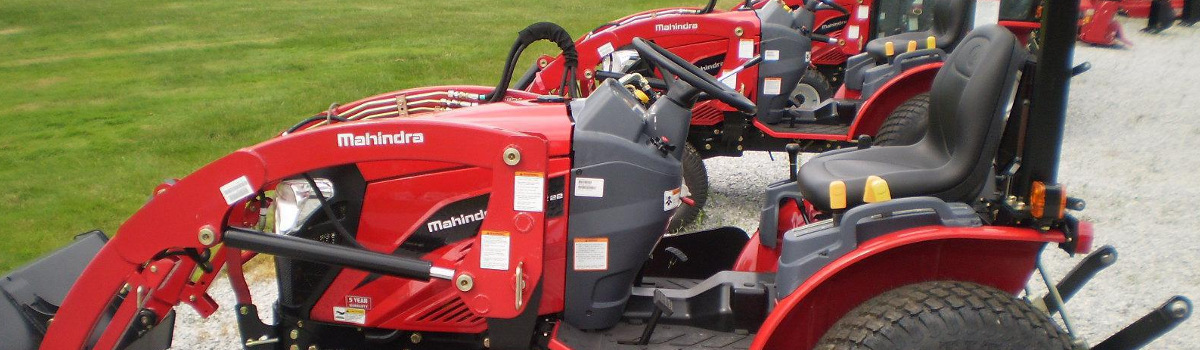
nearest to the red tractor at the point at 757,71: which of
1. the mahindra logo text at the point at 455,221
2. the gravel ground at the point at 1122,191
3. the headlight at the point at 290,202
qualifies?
the gravel ground at the point at 1122,191

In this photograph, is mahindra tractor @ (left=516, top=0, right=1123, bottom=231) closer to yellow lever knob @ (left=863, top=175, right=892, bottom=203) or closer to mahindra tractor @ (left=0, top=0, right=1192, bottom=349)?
mahindra tractor @ (left=0, top=0, right=1192, bottom=349)

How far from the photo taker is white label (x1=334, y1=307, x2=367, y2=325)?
2641 millimetres

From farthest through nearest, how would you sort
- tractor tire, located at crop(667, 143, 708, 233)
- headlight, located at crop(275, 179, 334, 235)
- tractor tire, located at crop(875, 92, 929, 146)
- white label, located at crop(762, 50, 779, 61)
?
white label, located at crop(762, 50, 779, 61) < tractor tire, located at crop(667, 143, 708, 233) < tractor tire, located at crop(875, 92, 929, 146) < headlight, located at crop(275, 179, 334, 235)

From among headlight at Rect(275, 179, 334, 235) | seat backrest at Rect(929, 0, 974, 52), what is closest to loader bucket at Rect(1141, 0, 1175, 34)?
headlight at Rect(275, 179, 334, 235)

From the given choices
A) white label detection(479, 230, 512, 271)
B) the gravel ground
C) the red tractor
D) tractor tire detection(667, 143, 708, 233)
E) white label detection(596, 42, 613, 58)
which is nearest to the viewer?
white label detection(479, 230, 512, 271)

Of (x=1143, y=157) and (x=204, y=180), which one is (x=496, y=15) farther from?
(x=204, y=180)

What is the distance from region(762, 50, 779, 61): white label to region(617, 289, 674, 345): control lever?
10.5ft

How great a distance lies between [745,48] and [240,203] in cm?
377

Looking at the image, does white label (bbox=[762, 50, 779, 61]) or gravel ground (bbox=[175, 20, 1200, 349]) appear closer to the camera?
gravel ground (bbox=[175, 20, 1200, 349])

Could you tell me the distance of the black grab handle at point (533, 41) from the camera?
333 cm

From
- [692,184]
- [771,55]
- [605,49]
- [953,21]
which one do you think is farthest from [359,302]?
[953,21]

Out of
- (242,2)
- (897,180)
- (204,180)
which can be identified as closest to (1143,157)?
(897,180)

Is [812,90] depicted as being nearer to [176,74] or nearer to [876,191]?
[876,191]

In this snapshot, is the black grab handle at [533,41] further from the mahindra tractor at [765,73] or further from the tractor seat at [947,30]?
the tractor seat at [947,30]
